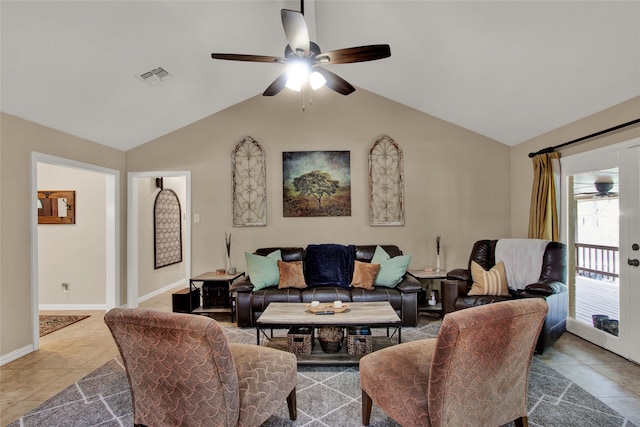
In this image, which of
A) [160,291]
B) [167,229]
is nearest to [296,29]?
[167,229]

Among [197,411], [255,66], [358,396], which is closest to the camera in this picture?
[197,411]

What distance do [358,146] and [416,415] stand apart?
373 centimetres

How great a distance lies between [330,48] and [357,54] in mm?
1708

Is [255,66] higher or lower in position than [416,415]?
higher

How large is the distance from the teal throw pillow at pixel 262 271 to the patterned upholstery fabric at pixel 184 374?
2159 millimetres

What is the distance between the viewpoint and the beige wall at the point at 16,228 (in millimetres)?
3006

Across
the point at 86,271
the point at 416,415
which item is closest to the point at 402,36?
the point at 416,415

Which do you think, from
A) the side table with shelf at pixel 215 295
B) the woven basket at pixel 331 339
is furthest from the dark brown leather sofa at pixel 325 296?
the woven basket at pixel 331 339

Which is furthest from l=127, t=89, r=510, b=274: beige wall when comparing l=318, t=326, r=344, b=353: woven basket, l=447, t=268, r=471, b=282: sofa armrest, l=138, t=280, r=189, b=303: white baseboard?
l=318, t=326, r=344, b=353: woven basket

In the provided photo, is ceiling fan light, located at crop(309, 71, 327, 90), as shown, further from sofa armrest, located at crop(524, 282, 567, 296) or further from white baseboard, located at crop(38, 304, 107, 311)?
white baseboard, located at crop(38, 304, 107, 311)

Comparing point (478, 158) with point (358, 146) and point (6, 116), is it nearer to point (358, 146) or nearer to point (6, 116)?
point (358, 146)

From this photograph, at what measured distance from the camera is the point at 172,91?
12.6ft

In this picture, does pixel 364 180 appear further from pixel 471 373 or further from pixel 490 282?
pixel 471 373

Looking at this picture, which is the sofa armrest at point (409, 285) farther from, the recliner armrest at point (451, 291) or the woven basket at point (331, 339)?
the woven basket at point (331, 339)
